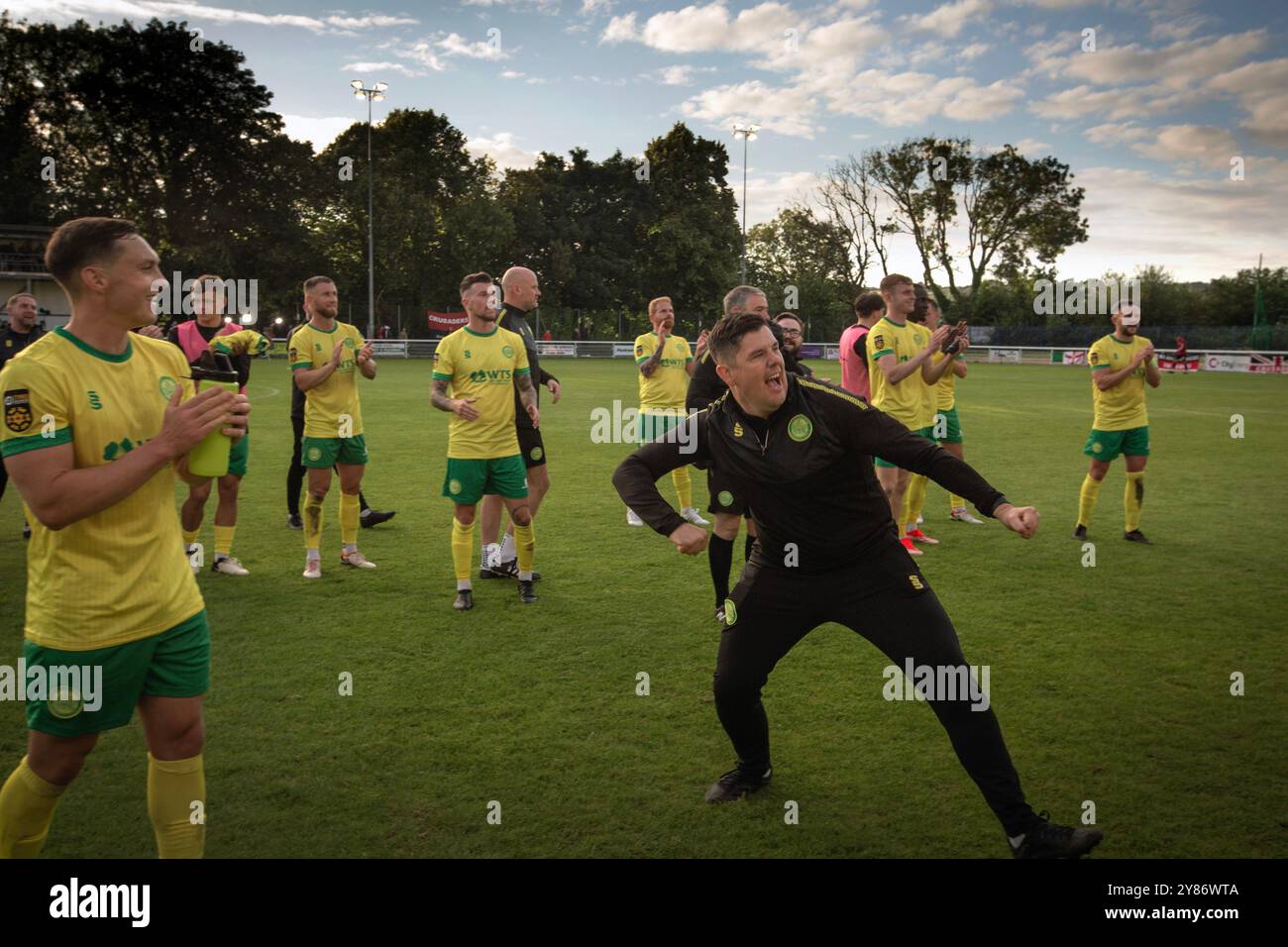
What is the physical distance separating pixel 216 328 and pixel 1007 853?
25.0ft

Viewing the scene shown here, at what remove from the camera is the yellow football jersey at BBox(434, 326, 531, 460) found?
7.30m

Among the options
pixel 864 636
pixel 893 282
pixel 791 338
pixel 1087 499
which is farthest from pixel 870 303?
pixel 864 636

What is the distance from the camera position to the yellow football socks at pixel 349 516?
8227 millimetres

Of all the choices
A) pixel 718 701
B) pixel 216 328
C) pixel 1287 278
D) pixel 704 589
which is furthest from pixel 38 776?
pixel 1287 278

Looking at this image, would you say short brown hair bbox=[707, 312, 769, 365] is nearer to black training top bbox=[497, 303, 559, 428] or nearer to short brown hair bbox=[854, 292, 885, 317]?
black training top bbox=[497, 303, 559, 428]

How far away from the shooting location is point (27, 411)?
2.79m

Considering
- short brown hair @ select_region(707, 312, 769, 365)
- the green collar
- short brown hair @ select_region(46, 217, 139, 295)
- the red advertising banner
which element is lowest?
the green collar

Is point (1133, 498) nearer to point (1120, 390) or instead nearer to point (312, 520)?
point (1120, 390)

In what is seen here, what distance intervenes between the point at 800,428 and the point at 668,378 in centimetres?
696

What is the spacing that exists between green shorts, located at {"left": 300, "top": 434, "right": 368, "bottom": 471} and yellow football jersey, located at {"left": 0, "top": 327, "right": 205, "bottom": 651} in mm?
5022

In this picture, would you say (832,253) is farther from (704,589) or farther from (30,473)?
(30,473)

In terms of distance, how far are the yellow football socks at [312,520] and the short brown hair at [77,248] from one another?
5.16m

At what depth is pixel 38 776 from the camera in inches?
118

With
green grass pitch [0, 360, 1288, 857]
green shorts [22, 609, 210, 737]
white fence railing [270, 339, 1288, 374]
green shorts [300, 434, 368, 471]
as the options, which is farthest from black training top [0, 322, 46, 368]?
white fence railing [270, 339, 1288, 374]
